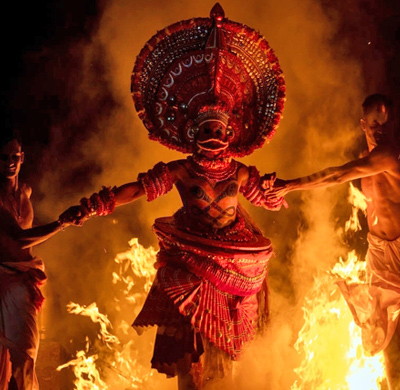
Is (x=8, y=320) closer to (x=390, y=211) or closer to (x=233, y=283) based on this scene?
(x=233, y=283)

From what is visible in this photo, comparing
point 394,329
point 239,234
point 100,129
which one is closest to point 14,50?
point 100,129

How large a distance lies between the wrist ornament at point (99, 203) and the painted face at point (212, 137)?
670 mm

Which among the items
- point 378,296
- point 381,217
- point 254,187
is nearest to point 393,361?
point 378,296

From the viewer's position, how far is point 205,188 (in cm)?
420

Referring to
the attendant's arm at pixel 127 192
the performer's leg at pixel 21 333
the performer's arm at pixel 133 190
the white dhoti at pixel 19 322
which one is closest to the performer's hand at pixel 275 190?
the performer's arm at pixel 133 190

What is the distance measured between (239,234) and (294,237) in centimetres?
201

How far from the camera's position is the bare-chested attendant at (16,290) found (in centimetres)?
427

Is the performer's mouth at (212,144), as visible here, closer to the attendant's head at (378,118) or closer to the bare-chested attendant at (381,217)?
the bare-chested attendant at (381,217)

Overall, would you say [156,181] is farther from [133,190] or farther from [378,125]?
[378,125]

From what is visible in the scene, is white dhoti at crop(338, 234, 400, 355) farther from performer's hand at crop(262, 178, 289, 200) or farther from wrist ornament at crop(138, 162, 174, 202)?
wrist ornament at crop(138, 162, 174, 202)

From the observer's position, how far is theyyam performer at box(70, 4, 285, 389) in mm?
3961

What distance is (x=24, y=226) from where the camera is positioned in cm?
464

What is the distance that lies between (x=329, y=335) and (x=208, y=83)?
8.65 ft

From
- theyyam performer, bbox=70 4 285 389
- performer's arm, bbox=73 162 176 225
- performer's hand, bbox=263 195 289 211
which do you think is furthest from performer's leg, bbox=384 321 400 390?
performer's arm, bbox=73 162 176 225
